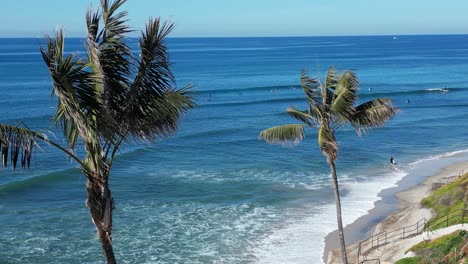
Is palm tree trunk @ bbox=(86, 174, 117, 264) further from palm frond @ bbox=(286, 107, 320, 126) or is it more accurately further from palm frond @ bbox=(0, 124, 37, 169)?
palm frond @ bbox=(286, 107, 320, 126)

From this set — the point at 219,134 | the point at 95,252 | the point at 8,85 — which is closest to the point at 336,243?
the point at 95,252

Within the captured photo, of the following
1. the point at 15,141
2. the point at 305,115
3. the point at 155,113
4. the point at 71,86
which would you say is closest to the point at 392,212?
the point at 305,115

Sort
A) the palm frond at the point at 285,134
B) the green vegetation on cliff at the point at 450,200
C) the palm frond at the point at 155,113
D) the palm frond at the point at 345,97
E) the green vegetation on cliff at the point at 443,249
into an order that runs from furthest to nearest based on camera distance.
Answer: the green vegetation on cliff at the point at 450,200, the green vegetation on cliff at the point at 443,249, the palm frond at the point at 285,134, the palm frond at the point at 345,97, the palm frond at the point at 155,113

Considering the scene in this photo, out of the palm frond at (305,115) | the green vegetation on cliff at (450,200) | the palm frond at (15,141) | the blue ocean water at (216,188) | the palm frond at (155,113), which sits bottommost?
the blue ocean water at (216,188)

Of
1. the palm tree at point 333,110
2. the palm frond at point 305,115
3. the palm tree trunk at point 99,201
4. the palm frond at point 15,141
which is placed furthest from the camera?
the palm frond at point 305,115

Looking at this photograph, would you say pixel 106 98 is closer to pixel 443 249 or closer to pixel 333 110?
pixel 333 110

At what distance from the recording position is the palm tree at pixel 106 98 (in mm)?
7871

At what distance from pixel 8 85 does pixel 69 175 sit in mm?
60367

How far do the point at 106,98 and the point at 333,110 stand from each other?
8312mm

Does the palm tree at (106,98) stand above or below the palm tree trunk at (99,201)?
above

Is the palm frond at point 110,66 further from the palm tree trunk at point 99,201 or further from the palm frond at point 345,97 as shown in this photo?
the palm frond at point 345,97

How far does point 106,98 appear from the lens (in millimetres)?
8305

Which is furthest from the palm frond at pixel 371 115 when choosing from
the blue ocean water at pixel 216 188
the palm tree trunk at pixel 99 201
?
the palm tree trunk at pixel 99 201

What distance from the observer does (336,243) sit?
2920cm
